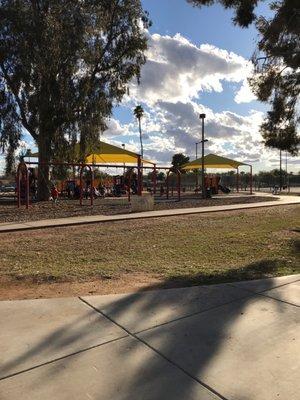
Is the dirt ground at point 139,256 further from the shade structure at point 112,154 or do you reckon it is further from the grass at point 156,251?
the shade structure at point 112,154

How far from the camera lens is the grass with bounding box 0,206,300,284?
24.3ft

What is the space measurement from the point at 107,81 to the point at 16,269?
1885 centimetres

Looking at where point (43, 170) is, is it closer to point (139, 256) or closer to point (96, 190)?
point (96, 190)

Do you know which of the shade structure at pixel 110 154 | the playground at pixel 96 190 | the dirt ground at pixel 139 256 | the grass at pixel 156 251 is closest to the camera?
the dirt ground at pixel 139 256

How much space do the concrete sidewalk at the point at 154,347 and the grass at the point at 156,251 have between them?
1542mm

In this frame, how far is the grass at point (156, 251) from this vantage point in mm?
7395

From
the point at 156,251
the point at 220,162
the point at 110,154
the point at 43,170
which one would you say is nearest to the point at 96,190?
the point at 110,154

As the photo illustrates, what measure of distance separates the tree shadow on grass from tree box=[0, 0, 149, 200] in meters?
17.5

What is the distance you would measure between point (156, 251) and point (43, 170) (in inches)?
575

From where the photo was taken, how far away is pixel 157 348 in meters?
4.14

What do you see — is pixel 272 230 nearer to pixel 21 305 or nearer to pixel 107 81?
pixel 21 305

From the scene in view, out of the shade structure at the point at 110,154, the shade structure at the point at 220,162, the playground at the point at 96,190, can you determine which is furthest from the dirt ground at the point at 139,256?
the shade structure at the point at 220,162

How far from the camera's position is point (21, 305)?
5355 mm

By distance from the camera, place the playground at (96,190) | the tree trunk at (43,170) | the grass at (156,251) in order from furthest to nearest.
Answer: the tree trunk at (43,170), the playground at (96,190), the grass at (156,251)
